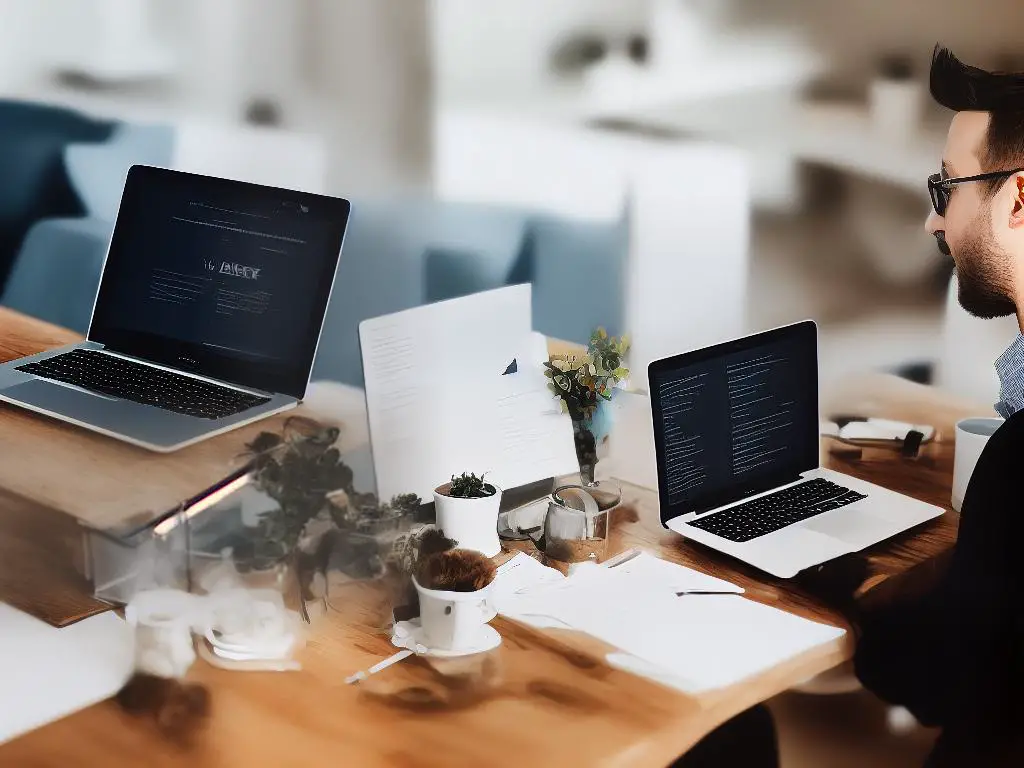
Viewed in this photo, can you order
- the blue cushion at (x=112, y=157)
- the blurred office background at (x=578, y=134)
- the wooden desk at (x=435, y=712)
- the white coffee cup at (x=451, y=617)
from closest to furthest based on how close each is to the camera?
the wooden desk at (x=435, y=712) < the white coffee cup at (x=451, y=617) < the blurred office background at (x=578, y=134) < the blue cushion at (x=112, y=157)

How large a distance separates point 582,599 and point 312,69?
1712 mm

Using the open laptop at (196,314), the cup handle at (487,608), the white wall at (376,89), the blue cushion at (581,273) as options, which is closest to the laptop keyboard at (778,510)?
the cup handle at (487,608)

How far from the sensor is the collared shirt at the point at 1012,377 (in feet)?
5.65

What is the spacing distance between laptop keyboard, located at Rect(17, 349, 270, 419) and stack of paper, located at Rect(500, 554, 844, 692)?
64cm

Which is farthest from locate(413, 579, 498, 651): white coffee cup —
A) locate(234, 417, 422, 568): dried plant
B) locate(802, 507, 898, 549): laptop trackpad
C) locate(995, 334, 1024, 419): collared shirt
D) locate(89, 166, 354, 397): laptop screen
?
locate(995, 334, 1024, 419): collared shirt

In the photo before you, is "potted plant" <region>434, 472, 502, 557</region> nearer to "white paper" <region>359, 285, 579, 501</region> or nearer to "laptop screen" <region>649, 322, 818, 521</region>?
"white paper" <region>359, 285, 579, 501</region>

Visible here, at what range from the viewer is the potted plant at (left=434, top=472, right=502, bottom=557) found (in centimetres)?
142

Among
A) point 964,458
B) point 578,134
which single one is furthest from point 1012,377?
point 578,134

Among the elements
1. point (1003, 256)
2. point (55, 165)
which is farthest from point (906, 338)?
point (55, 165)

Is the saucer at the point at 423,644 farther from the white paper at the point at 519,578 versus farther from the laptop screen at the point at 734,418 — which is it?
the laptop screen at the point at 734,418

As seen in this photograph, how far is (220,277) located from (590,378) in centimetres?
70

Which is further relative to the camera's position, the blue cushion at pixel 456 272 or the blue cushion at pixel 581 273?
the blue cushion at pixel 456 272

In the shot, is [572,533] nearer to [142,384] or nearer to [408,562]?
[408,562]

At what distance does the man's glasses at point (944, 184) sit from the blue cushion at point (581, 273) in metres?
0.83
